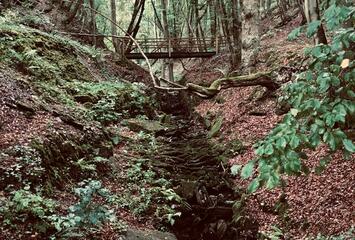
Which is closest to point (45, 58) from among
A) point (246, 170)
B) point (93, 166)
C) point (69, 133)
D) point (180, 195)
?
point (69, 133)

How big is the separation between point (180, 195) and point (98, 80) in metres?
7.79

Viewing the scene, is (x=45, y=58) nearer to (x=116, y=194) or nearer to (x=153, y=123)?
(x=153, y=123)

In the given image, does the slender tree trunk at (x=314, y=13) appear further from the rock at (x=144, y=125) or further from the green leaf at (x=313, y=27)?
the rock at (x=144, y=125)

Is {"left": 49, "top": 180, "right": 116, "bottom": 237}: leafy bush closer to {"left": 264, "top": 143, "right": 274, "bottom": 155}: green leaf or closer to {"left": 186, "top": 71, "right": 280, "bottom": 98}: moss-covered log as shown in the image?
{"left": 264, "top": 143, "right": 274, "bottom": 155}: green leaf

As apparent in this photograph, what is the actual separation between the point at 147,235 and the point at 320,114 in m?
4.39

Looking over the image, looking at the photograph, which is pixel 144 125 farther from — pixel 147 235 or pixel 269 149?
pixel 269 149

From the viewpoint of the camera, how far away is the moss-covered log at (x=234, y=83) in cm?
1060

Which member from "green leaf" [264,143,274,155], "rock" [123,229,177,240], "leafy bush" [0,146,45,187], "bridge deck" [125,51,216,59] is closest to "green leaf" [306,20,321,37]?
"green leaf" [264,143,274,155]

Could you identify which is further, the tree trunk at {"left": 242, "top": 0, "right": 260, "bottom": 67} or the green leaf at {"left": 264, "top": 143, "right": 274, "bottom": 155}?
the tree trunk at {"left": 242, "top": 0, "right": 260, "bottom": 67}

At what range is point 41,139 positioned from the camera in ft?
24.2

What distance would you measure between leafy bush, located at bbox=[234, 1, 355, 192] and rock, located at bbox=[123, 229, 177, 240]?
3.63 meters

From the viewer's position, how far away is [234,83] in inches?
449

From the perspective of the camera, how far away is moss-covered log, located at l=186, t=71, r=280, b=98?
34.8 feet

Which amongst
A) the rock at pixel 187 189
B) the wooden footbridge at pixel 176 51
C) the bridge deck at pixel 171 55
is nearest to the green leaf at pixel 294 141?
the rock at pixel 187 189
